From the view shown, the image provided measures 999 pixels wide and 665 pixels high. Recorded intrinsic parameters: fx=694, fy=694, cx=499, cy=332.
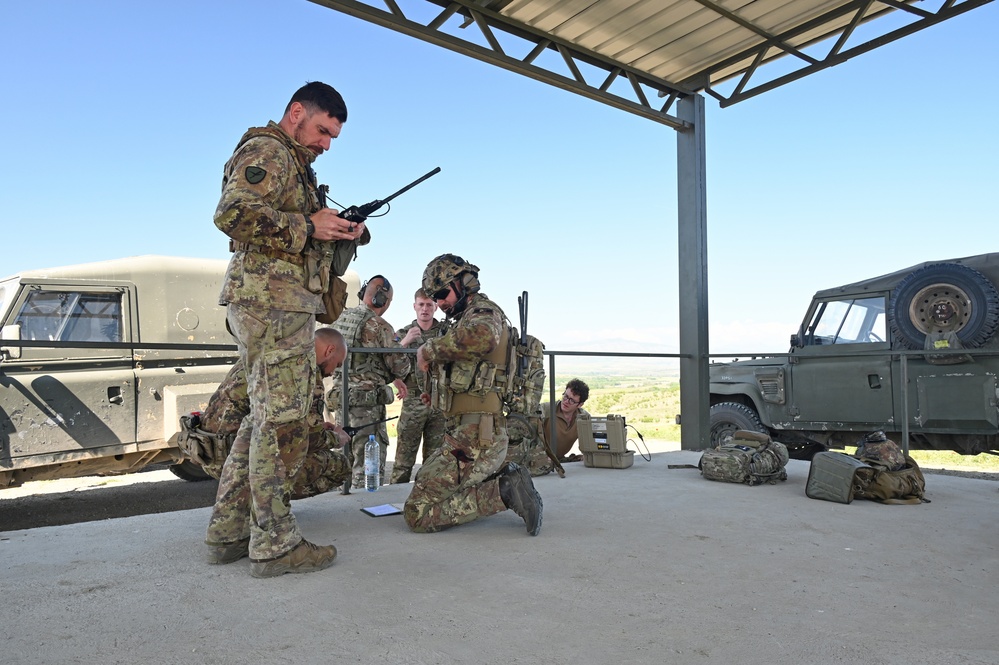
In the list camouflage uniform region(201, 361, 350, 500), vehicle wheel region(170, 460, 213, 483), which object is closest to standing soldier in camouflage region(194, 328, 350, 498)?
camouflage uniform region(201, 361, 350, 500)

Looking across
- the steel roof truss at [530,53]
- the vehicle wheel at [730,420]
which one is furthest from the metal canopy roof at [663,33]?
the vehicle wheel at [730,420]

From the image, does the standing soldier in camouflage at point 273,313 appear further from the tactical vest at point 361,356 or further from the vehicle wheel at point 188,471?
the vehicle wheel at point 188,471

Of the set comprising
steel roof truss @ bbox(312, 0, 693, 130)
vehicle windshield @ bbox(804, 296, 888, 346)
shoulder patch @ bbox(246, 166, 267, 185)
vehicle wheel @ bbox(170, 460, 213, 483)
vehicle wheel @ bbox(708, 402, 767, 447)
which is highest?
steel roof truss @ bbox(312, 0, 693, 130)

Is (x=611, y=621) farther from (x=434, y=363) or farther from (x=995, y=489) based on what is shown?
(x=995, y=489)

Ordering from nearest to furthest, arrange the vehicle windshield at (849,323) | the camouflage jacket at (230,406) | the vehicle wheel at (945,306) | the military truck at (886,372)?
the camouflage jacket at (230,406)
the vehicle wheel at (945,306)
the military truck at (886,372)
the vehicle windshield at (849,323)

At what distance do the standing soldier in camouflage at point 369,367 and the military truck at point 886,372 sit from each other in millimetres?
3507

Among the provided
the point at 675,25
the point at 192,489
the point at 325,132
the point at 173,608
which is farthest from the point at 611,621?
the point at 192,489

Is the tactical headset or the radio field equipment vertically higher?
the tactical headset

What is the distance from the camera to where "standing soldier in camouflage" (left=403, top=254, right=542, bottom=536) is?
3.37m

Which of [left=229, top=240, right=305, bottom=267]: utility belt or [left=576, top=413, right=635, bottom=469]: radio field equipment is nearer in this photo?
[left=229, top=240, right=305, bottom=267]: utility belt

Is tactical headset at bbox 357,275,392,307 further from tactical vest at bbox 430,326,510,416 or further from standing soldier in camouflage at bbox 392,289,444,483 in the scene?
tactical vest at bbox 430,326,510,416

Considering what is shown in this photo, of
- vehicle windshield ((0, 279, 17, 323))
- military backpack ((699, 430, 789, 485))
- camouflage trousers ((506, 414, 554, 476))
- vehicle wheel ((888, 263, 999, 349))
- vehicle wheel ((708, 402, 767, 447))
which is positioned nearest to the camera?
military backpack ((699, 430, 789, 485))

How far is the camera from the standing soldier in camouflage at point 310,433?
9.16 ft

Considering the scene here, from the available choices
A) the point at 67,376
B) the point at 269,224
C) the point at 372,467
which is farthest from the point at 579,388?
the point at 67,376
